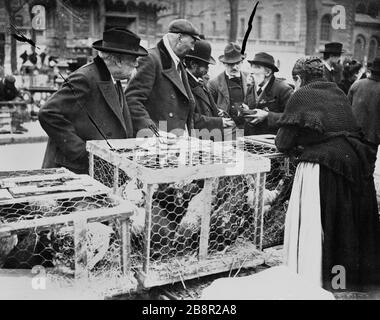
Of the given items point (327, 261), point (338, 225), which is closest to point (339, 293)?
point (327, 261)

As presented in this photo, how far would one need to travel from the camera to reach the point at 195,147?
298cm

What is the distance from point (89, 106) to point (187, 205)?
3.76 ft

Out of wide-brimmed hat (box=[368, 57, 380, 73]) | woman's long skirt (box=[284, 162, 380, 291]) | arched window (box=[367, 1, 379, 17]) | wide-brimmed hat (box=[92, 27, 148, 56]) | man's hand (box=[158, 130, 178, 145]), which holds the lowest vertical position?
woman's long skirt (box=[284, 162, 380, 291])

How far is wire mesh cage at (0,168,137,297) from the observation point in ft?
7.08

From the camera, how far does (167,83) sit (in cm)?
411

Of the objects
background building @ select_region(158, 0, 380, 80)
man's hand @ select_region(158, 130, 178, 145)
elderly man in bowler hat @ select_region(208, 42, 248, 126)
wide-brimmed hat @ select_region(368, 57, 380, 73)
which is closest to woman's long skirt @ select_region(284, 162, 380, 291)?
man's hand @ select_region(158, 130, 178, 145)

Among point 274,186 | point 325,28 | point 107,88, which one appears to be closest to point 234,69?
point 274,186

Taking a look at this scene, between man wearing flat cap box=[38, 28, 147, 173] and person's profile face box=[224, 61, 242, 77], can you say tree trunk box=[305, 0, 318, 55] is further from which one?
man wearing flat cap box=[38, 28, 147, 173]

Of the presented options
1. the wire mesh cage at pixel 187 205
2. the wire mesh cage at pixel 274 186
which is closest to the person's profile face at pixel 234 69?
the wire mesh cage at pixel 274 186

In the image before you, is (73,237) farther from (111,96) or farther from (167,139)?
(111,96)

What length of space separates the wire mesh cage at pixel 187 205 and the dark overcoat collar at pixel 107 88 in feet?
1.57

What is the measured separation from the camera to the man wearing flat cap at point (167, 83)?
3.97 metres

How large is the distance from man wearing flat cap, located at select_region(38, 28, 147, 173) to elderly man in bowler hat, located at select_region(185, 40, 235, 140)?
3.80 feet

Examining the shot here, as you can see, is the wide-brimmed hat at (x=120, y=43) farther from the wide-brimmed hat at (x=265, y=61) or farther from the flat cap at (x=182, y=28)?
the wide-brimmed hat at (x=265, y=61)
